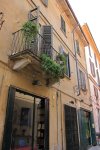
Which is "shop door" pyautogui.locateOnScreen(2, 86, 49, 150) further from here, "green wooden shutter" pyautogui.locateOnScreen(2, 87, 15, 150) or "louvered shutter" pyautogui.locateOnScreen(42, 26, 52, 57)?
"louvered shutter" pyautogui.locateOnScreen(42, 26, 52, 57)

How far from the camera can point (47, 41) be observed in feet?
25.7

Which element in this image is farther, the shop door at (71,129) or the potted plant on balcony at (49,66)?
the shop door at (71,129)

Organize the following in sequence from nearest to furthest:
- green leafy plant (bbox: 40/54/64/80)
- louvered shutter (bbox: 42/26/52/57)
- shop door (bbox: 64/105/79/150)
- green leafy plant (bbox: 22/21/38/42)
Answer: green leafy plant (bbox: 22/21/38/42) < green leafy plant (bbox: 40/54/64/80) < louvered shutter (bbox: 42/26/52/57) < shop door (bbox: 64/105/79/150)

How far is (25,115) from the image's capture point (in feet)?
20.2

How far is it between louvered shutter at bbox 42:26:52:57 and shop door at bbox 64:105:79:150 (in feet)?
11.2

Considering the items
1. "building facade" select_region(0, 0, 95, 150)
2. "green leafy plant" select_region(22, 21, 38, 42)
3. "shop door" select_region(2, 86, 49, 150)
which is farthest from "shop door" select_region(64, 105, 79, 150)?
"green leafy plant" select_region(22, 21, 38, 42)

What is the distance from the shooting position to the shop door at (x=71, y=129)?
8.49m

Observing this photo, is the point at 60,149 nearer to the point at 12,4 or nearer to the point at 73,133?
the point at 73,133

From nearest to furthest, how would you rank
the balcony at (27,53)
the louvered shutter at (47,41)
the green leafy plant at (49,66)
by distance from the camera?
the balcony at (27,53)
the green leafy plant at (49,66)
the louvered shutter at (47,41)

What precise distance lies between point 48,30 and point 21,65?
347 centimetres

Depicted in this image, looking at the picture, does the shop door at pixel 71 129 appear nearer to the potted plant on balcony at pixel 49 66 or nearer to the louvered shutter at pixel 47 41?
the potted plant on balcony at pixel 49 66

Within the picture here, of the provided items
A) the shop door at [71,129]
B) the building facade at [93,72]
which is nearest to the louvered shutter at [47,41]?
the shop door at [71,129]

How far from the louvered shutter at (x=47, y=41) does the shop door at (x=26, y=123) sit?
2.12 meters

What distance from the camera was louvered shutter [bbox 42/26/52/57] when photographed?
7327 mm
